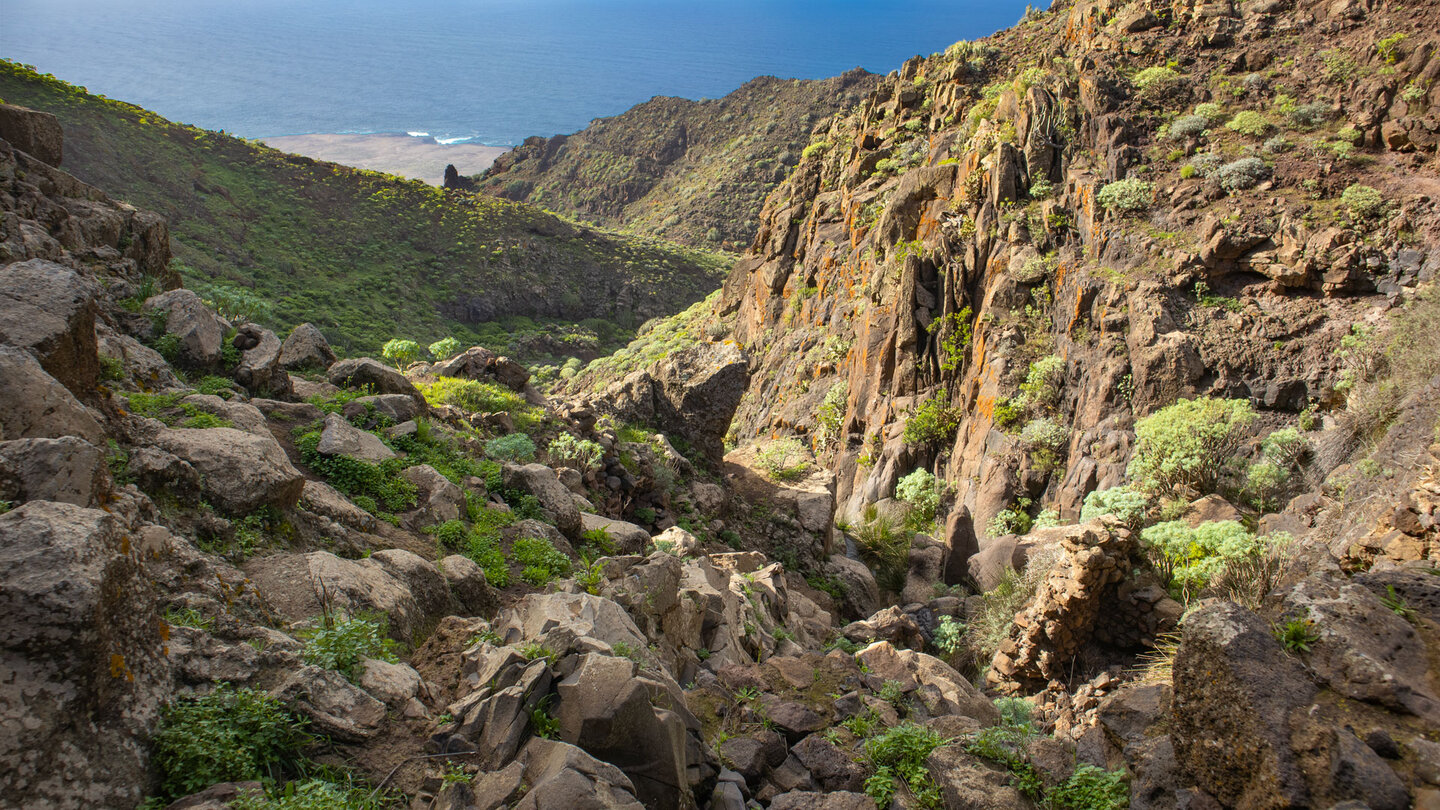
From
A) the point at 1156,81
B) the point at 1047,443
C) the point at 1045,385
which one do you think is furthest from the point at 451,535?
the point at 1156,81

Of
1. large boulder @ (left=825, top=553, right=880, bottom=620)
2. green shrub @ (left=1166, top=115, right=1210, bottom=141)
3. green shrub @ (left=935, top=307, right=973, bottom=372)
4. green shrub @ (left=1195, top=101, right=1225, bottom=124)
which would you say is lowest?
large boulder @ (left=825, top=553, right=880, bottom=620)

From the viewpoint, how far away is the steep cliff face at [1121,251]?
510 inches

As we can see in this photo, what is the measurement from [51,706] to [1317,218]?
61.7 ft

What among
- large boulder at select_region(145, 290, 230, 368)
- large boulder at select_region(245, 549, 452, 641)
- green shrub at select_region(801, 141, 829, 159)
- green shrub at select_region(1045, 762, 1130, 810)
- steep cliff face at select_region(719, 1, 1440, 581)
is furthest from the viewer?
green shrub at select_region(801, 141, 829, 159)

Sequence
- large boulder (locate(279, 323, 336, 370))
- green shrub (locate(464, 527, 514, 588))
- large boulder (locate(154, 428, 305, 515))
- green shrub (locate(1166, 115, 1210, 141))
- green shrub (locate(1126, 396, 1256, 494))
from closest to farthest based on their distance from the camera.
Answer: large boulder (locate(154, 428, 305, 515)) → green shrub (locate(464, 527, 514, 588)) → large boulder (locate(279, 323, 336, 370)) → green shrub (locate(1126, 396, 1256, 494)) → green shrub (locate(1166, 115, 1210, 141))

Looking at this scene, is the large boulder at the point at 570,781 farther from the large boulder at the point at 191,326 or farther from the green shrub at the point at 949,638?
the large boulder at the point at 191,326

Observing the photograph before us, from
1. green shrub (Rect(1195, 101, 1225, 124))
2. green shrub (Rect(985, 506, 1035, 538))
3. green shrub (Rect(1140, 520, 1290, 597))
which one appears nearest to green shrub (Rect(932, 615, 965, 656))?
green shrub (Rect(1140, 520, 1290, 597))

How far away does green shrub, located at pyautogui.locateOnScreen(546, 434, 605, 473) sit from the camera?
36.8 ft

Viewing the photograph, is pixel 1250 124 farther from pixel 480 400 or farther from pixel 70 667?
pixel 70 667

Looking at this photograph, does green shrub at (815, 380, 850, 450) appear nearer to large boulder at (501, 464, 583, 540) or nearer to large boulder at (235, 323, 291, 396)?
large boulder at (501, 464, 583, 540)

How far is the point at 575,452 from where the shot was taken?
36.8 feet

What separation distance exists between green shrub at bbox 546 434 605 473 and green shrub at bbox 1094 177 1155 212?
1351 cm

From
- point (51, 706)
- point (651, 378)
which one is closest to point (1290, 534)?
point (651, 378)

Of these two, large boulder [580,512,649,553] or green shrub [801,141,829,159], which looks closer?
large boulder [580,512,649,553]
